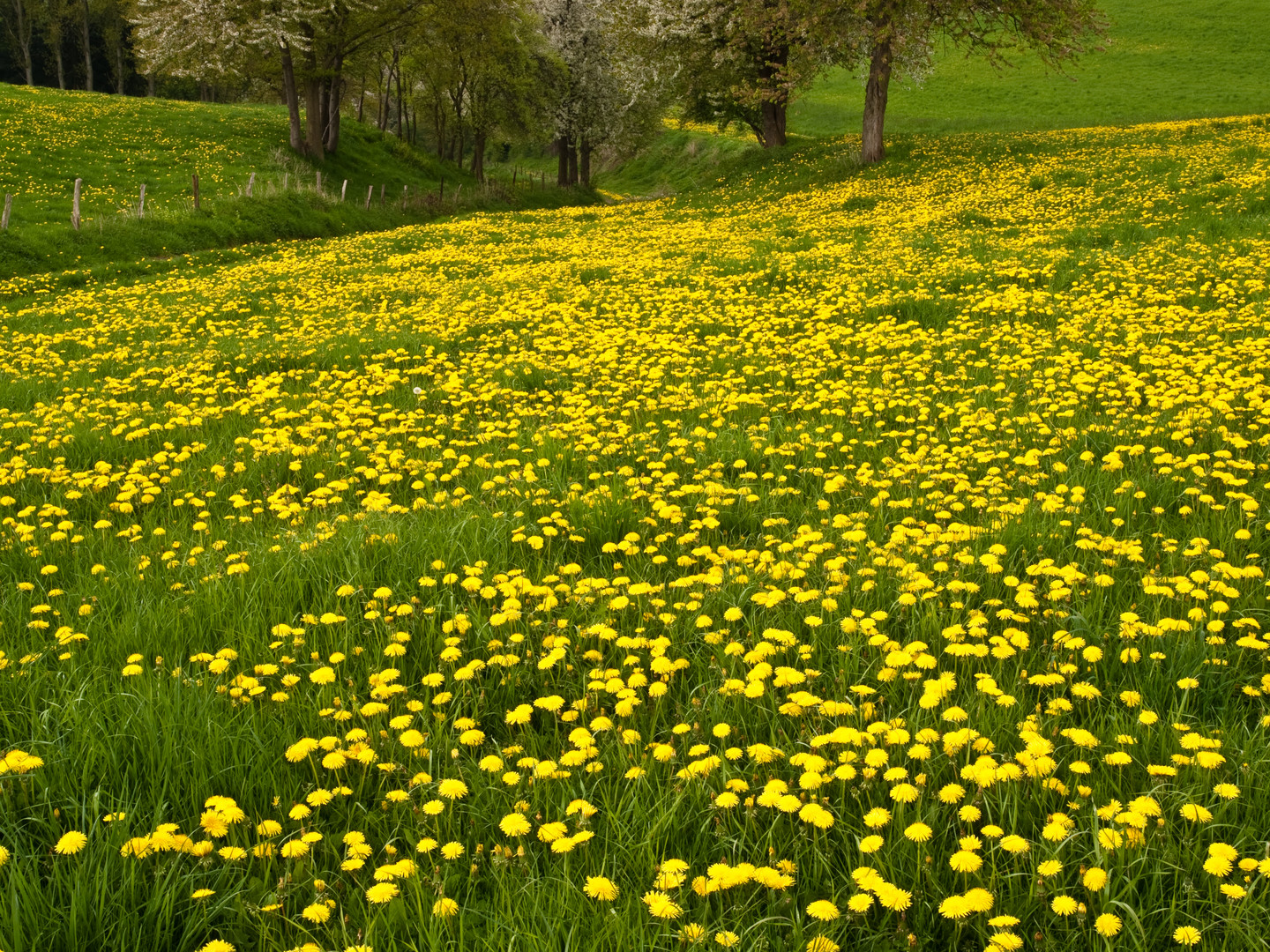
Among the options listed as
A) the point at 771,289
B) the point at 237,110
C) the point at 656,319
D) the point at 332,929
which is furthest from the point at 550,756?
the point at 237,110

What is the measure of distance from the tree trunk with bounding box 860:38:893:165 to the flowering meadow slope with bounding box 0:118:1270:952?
17408mm

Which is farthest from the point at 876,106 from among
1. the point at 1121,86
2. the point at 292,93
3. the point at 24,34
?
the point at 24,34

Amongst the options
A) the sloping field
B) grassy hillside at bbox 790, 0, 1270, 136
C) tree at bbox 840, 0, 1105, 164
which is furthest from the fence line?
grassy hillside at bbox 790, 0, 1270, 136

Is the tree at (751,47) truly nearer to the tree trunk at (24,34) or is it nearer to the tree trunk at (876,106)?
the tree trunk at (876,106)

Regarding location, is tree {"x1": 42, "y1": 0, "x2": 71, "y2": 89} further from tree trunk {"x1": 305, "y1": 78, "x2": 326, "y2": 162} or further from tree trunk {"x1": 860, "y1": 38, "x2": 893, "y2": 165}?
tree trunk {"x1": 860, "y1": 38, "x2": 893, "y2": 165}

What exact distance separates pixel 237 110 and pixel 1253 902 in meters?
51.2

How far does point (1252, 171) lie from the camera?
1573 cm

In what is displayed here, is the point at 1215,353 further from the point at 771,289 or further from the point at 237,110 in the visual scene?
Answer: the point at 237,110

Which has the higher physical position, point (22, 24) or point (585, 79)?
point (22, 24)

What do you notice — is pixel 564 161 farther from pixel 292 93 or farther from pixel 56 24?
pixel 56 24

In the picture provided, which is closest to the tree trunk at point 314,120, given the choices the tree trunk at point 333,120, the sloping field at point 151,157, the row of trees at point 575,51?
the row of trees at point 575,51

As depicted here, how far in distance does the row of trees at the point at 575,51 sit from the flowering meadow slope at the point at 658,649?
16.1 m

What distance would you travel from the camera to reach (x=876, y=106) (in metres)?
24.1

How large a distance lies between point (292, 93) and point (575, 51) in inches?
726
